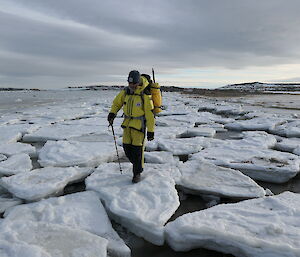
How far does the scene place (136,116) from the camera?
10.7 feet

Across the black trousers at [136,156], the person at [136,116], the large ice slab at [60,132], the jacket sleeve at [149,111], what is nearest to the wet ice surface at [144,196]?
the black trousers at [136,156]

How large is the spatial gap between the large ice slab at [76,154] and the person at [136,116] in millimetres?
1252

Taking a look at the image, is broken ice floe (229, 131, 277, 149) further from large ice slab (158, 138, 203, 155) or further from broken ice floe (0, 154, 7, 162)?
broken ice floe (0, 154, 7, 162)

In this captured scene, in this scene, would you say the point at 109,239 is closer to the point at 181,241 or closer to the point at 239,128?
the point at 181,241

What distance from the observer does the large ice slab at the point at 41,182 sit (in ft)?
10.2

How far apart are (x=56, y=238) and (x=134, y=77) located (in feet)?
6.00

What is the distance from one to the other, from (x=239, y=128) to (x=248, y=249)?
6231 mm

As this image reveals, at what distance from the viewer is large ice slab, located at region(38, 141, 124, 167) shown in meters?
4.37

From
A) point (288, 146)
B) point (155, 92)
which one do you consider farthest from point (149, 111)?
point (288, 146)

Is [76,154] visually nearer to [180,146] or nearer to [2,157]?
[2,157]

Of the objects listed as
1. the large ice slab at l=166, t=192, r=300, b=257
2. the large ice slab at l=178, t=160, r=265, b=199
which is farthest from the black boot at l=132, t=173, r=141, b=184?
the large ice slab at l=166, t=192, r=300, b=257

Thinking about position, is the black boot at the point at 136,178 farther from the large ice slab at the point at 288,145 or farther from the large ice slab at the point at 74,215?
the large ice slab at the point at 288,145

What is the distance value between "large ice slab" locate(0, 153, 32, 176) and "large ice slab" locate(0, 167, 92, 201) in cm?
37

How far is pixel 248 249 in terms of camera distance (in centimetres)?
213
